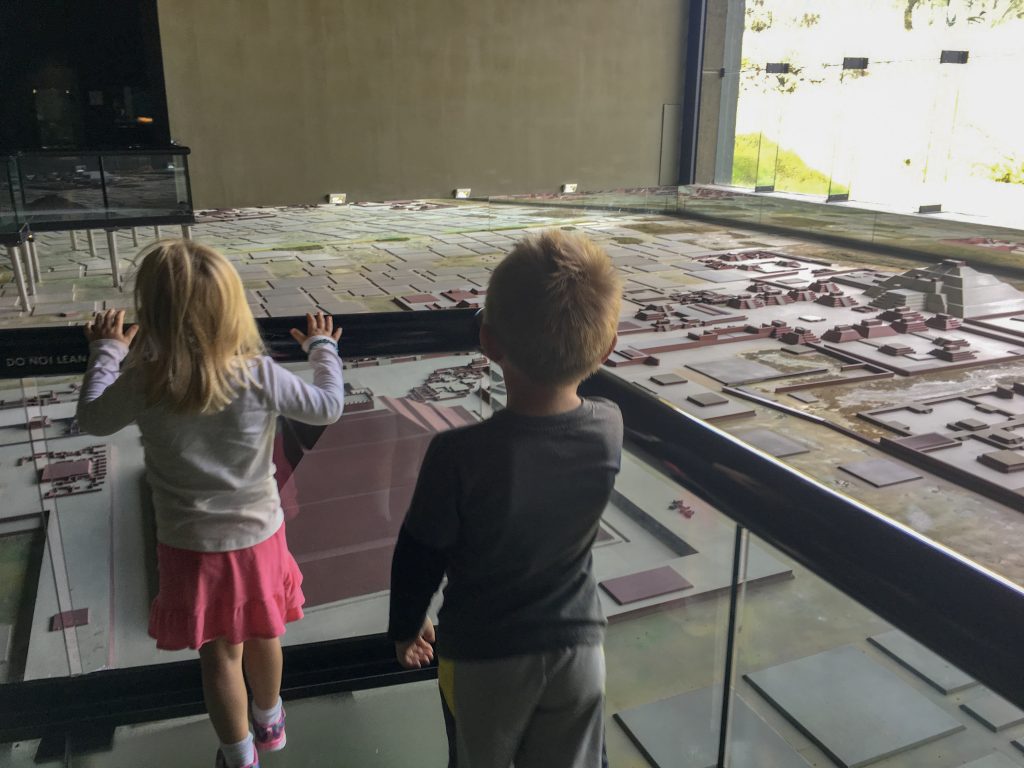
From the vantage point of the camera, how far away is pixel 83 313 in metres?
6.70

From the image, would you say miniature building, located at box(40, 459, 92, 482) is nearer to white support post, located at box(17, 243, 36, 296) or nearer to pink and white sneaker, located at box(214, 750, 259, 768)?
pink and white sneaker, located at box(214, 750, 259, 768)

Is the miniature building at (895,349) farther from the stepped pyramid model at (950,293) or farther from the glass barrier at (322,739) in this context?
the glass barrier at (322,739)

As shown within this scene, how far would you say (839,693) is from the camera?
90 cm

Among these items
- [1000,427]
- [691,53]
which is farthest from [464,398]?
[691,53]

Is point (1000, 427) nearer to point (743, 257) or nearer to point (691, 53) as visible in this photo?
point (743, 257)

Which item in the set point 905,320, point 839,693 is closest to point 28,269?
point 839,693

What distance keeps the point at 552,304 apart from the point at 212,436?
60 cm

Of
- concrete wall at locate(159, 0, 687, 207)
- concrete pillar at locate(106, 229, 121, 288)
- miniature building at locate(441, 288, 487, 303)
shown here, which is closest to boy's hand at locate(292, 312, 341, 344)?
concrete wall at locate(159, 0, 687, 207)

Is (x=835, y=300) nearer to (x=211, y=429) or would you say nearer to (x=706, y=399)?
(x=706, y=399)

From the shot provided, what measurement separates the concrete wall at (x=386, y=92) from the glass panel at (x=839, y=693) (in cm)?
626

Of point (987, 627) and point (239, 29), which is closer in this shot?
point (987, 627)

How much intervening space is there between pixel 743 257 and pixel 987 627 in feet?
35.7

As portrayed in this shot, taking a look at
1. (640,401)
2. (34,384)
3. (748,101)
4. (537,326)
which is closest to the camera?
(537,326)

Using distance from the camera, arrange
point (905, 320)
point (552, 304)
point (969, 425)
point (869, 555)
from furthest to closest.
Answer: point (905, 320) < point (969, 425) < point (552, 304) < point (869, 555)
